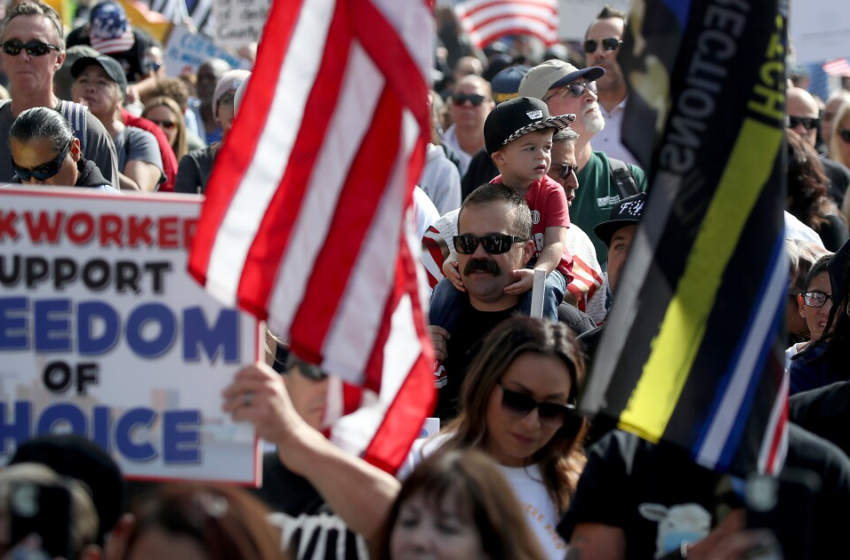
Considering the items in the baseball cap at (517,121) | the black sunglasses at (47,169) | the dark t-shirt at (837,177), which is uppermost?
the baseball cap at (517,121)

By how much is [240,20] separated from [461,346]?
8824 millimetres

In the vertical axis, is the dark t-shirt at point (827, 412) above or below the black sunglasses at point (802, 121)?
below

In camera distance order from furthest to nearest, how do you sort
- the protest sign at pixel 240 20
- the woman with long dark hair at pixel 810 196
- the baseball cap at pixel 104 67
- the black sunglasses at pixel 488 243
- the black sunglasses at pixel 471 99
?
1. the protest sign at pixel 240 20
2. the black sunglasses at pixel 471 99
3. the baseball cap at pixel 104 67
4. the woman with long dark hair at pixel 810 196
5. the black sunglasses at pixel 488 243

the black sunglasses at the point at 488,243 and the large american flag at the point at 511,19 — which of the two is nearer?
the black sunglasses at the point at 488,243

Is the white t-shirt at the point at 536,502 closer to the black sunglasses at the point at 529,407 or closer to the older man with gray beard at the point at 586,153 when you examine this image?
the black sunglasses at the point at 529,407

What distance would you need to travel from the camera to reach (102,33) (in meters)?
10.2

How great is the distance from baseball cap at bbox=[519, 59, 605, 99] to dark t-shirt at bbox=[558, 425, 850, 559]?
4.06 metres

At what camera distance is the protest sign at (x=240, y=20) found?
13.9m

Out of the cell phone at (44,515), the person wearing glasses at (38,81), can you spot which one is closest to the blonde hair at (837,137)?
the person wearing glasses at (38,81)

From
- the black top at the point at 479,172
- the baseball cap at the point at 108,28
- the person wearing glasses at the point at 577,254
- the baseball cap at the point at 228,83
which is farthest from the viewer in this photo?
the baseball cap at the point at 108,28

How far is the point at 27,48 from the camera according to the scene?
23.9 feet

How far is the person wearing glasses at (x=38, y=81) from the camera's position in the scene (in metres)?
7.19

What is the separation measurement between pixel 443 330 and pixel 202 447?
7.21 ft

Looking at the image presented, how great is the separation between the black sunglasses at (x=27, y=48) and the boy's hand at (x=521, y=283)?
296 cm
